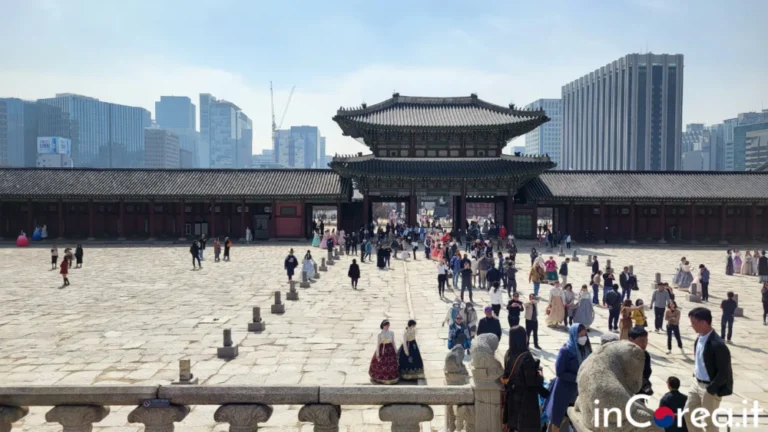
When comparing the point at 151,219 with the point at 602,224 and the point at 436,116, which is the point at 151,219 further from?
the point at 602,224

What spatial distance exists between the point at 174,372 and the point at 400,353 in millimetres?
4672

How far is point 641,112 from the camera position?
11838 cm

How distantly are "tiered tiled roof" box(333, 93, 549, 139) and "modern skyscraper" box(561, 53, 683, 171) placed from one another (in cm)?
8862

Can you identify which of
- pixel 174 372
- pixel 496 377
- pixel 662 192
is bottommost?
pixel 174 372

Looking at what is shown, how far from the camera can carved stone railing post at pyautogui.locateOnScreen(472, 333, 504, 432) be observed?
589 centimetres

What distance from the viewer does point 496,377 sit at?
5.91 m

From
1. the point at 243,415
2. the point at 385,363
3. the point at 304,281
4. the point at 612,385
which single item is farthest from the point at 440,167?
the point at 612,385

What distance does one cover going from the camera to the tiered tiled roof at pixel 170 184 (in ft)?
131

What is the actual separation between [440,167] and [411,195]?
3258 millimetres

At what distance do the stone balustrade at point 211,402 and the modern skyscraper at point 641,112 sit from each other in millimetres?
127935

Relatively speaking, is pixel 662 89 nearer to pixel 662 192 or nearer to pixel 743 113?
pixel 662 192

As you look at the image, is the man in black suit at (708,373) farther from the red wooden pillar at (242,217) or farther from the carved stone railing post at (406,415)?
the red wooden pillar at (242,217)

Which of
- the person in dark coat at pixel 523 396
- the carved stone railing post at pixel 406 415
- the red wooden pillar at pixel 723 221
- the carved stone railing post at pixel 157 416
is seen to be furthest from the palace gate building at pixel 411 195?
the carved stone railing post at pixel 157 416

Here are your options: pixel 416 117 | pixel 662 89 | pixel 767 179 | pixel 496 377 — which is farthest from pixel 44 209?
pixel 662 89
